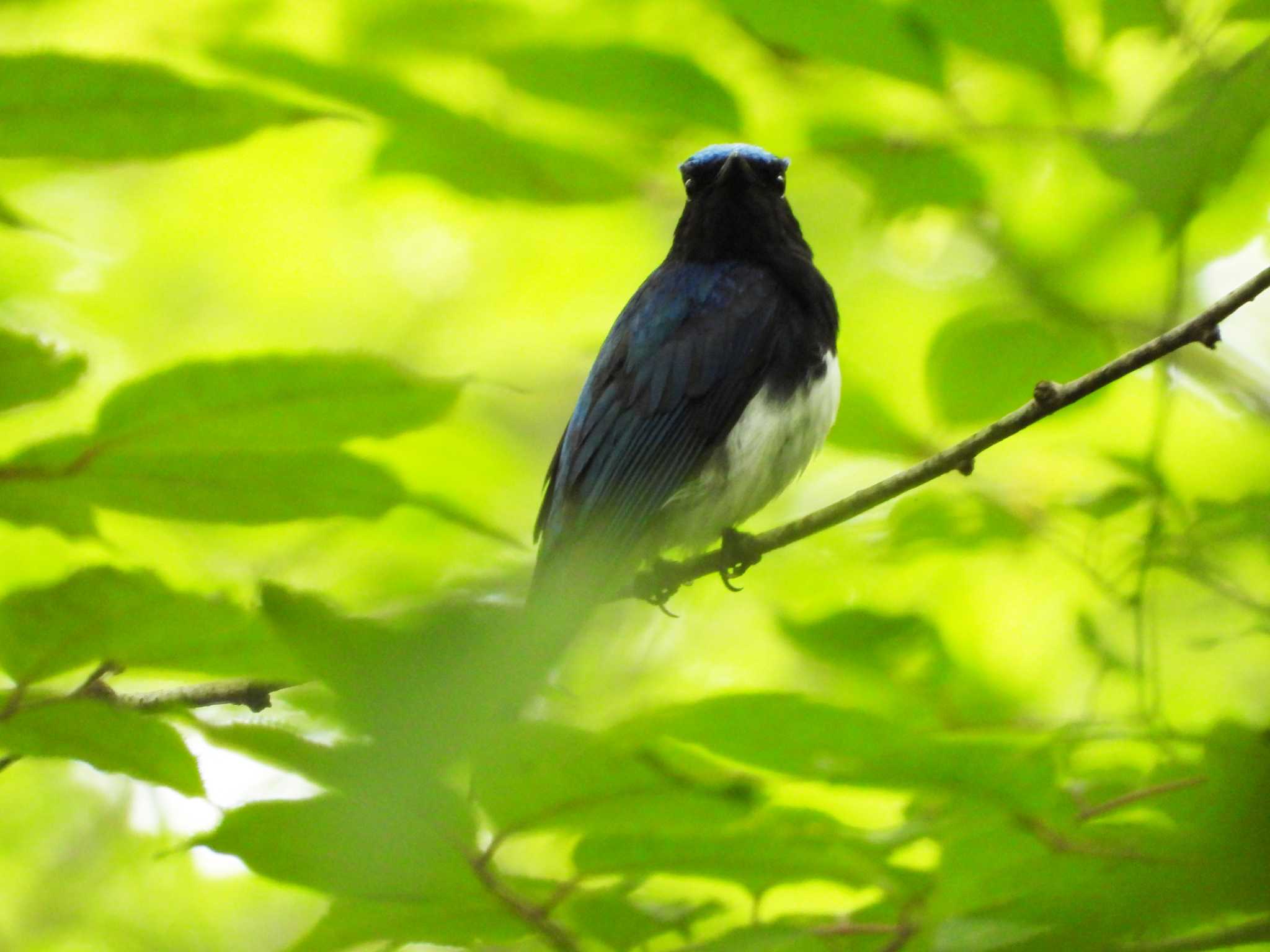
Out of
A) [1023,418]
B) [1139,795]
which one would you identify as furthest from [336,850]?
[1023,418]

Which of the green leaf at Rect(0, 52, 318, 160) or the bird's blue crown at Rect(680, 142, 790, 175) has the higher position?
the bird's blue crown at Rect(680, 142, 790, 175)

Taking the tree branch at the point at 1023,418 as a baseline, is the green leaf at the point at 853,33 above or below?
above

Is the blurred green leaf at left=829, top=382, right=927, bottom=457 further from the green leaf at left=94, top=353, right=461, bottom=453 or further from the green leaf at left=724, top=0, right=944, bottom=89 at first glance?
the green leaf at left=94, top=353, right=461, bottom=453

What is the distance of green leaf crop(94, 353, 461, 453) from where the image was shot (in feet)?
5.67

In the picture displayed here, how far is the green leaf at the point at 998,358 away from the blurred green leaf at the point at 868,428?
16 centimetres

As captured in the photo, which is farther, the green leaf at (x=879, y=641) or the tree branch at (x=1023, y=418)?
the green leaf at (x=879, y=641)

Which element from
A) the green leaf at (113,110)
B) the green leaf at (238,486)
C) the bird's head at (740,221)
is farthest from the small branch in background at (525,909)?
the bird's head at (740,221)

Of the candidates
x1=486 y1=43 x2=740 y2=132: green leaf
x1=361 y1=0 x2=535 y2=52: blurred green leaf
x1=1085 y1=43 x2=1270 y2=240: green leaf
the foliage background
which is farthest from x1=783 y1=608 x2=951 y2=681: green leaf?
x1=361 y1=0 x2=535 y2=52: blurred green leaf

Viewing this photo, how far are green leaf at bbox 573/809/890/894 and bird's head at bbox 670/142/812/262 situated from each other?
3041 millimetres

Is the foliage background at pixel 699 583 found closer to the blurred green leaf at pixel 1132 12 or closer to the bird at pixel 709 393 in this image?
the blurred green leaf at pixel 1132 12

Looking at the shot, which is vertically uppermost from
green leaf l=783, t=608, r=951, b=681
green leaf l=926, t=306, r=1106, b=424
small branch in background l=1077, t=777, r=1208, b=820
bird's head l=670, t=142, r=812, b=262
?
bird's head l=670, t=142, r=812, b=262

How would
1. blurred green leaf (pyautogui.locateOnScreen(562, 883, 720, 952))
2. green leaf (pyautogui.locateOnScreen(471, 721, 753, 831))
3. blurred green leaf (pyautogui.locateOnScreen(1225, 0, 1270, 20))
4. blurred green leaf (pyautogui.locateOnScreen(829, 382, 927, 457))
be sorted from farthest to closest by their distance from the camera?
blurred green leaf (pyautogui.locateOnScreen(829, 382, 927, 457))
blurred green leaf (pyautogui.locateOnScreen(1225, 0, 1270, 20))
blurred green leaf (pyautogui.locateOnScreen(562, 883, 720, 952))
green leaf (pyautogui.locateOnScreen(471, 721, 753, 831))

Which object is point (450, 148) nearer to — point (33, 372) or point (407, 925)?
point (33, 372)

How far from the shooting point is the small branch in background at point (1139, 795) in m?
1.63
